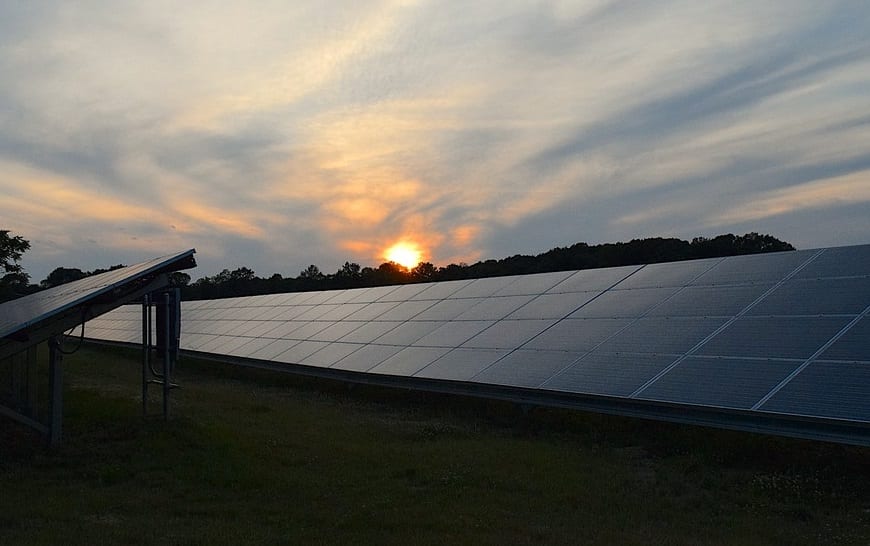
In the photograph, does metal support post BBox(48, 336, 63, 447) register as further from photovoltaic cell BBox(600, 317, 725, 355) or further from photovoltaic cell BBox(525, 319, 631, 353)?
photovoltaic cell BBox(600, 317, 725, 355)

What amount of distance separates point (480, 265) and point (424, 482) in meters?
55.8

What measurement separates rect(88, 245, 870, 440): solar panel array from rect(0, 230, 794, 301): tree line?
11.3m

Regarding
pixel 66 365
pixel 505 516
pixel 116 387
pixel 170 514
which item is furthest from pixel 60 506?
pixel 66 365

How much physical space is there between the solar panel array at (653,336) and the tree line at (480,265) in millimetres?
11251

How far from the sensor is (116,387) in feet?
70.4

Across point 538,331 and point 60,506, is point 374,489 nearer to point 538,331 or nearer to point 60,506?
point 60,506

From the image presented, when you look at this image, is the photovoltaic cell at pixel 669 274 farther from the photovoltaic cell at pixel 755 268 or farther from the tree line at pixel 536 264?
the tree line at pixel 536 264

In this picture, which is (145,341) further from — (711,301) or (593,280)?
(711,301)

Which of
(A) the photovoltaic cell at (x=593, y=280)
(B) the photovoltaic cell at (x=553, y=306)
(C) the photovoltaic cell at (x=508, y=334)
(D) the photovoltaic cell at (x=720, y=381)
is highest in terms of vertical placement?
(A) the photovoltaic cell at (x=593, y=280)

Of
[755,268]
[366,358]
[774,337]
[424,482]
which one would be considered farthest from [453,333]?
[424,482]

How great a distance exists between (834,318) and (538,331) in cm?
628

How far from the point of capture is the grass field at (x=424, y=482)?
7.64 meters

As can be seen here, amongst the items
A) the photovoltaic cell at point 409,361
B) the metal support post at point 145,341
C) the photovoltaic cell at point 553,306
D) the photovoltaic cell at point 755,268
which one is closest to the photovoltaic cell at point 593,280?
the photovoltaic cell at point 553,306

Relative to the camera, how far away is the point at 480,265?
65.2 meters
